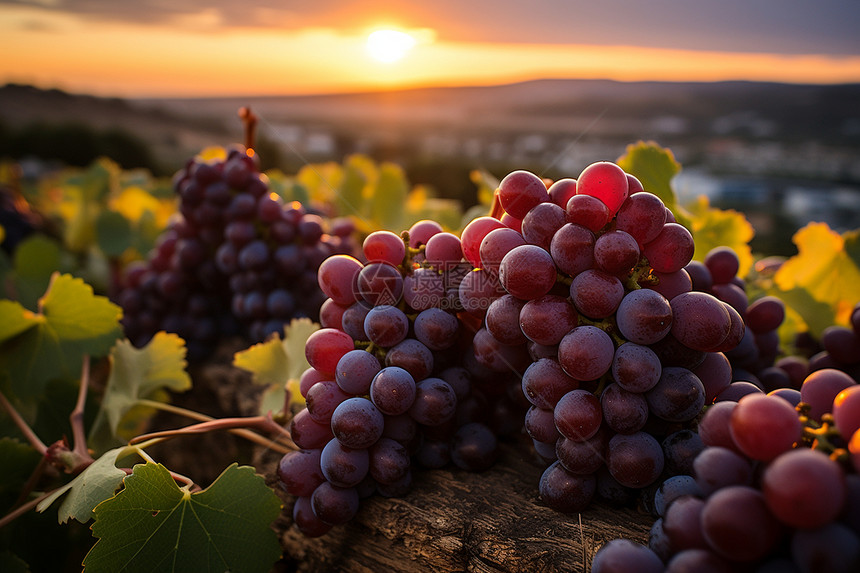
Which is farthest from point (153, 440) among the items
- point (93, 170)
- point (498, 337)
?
point (93, 170)

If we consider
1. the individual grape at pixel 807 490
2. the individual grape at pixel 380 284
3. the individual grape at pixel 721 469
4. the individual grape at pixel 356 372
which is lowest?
the individual grape at pixel 356 372

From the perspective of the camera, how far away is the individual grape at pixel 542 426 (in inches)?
23.9

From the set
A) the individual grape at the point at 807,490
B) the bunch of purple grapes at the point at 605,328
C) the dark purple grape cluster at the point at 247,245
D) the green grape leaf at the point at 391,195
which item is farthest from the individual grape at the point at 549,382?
the green grape leaf at the point at 391,195

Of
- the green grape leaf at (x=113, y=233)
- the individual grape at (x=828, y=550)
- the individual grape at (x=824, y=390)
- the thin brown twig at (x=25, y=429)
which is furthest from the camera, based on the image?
the green grape leaf at (x=113, y=233)

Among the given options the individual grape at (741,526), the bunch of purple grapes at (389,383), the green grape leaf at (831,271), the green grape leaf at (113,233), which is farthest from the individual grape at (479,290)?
the green grape leaf at (113,233)

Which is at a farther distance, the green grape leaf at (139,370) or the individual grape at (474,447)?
the green grape leaf at (139,370)

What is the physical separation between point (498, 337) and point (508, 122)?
461 cm

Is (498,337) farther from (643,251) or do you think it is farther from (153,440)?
(153,440)

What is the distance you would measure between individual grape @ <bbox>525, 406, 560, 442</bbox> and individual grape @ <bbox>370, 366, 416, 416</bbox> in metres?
0.14

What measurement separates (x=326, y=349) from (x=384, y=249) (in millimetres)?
145

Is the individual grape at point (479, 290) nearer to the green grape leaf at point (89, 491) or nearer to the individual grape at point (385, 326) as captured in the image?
the individual grape at point (385, 326)

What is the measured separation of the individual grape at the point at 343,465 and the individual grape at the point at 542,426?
20 centimetres

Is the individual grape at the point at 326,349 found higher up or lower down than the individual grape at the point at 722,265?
lower down

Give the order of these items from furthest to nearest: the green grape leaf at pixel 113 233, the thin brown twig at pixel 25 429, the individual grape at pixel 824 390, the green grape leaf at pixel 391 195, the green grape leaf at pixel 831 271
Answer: the green grape leaf at pixel 113 233 → the green grape leaf at pixel 391 195 → the green grape leaf at pixel 831 271 → the thin brown twig at pixel 25 429 → the individual grape at pixel 824 390
